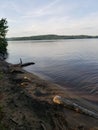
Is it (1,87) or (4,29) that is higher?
(4,29)

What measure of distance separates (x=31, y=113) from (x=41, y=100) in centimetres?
254

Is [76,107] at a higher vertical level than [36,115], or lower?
lower

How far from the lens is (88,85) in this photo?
2030 cm

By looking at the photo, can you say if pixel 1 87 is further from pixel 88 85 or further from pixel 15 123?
pixel 88 85

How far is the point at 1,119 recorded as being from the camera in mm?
9305

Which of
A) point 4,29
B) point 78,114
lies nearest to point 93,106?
point 78,114

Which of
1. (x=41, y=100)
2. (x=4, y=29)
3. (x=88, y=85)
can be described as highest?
(x=4, y=29)

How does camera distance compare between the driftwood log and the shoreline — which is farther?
the driftwood log

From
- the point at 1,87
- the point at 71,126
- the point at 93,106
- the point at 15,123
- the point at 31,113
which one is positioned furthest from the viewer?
the point at 1,87

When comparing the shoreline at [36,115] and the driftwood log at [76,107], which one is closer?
the shoreline at [36,115]

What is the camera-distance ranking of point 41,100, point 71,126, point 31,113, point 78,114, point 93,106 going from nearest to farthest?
point 71,126, point 31,113, point 78,114, point 41,100, point 93,106

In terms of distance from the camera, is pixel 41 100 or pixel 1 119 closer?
pixel 1 119

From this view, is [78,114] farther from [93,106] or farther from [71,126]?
[93,106]

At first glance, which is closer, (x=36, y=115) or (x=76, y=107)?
(x=36, y=115)
